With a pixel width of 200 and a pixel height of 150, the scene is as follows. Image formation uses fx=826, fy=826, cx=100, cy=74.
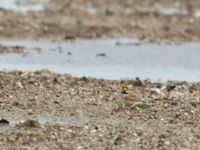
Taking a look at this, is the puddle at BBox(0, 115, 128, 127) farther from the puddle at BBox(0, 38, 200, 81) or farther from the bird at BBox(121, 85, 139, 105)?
the puddle at BBox(0, 38, 200, 81)

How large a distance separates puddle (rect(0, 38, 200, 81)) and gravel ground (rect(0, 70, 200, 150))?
176cm

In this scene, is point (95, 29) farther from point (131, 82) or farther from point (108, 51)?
point (131, 82)

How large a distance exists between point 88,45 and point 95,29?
8.81 feet

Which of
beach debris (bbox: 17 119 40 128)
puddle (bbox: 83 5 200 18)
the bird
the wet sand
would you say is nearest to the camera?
the wet sand

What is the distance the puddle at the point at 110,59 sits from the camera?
647 inches

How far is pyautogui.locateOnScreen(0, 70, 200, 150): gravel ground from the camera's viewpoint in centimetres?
992

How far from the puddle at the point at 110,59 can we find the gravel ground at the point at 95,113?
1764mm

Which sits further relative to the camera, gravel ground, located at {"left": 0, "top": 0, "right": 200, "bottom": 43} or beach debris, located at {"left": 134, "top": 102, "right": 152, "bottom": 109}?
gravel ground, located at {"left": 0, "top": 0, "right": 200, "bottom": 43}

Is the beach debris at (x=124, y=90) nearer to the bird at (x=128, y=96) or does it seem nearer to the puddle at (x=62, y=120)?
the bird at (x=128, y=96)

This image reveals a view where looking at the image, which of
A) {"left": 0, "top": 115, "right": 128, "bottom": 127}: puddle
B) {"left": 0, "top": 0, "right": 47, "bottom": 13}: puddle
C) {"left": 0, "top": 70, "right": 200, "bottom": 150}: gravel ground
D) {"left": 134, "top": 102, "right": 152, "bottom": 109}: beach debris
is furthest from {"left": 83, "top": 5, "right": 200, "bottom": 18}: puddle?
{"left": 0, "top": 115, "right": 128, "bottom": 127}: puddle

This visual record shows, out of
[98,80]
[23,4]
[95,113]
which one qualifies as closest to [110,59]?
[98,80]

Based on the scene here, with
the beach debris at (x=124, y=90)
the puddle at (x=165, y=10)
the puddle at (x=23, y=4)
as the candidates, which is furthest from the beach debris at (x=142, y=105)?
the puddle at (x=23, y=4)

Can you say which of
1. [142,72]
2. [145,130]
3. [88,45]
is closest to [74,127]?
[145,130]

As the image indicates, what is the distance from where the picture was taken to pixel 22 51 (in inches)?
751
